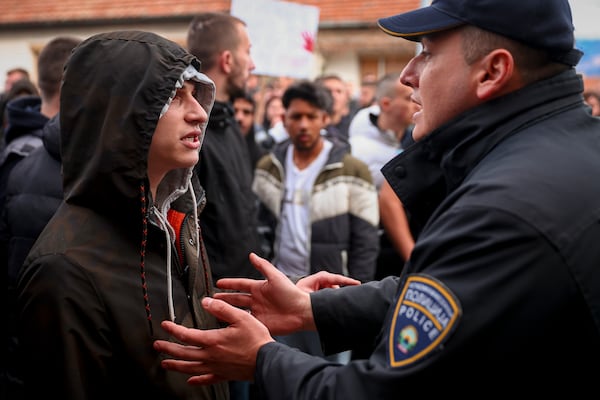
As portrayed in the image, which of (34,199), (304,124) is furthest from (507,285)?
(304,124)

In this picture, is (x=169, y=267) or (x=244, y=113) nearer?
(x=169, y=267)

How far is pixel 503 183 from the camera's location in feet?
4.32

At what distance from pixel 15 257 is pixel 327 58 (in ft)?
37.3

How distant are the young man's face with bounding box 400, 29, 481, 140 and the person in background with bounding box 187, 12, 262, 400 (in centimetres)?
172

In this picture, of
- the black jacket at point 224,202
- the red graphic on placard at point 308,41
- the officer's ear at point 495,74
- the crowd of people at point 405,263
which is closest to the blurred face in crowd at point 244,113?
the red graphic on placard at point 308,41

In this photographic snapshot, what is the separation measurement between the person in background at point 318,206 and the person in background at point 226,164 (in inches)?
18.2

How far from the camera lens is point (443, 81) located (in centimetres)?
162

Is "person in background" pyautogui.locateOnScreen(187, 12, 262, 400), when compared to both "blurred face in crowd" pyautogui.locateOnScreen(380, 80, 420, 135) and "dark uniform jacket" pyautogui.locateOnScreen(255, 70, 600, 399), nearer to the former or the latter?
"blurred face in crowd" pyautogui.locateOnScreen(380, 80, 420, 135)

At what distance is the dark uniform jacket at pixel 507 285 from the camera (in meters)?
1.25

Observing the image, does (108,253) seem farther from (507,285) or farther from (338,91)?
(338,91)

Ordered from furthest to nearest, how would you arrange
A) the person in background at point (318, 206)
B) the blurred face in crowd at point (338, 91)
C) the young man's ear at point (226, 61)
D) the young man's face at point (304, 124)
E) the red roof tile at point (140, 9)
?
the red roof tile at point (140, 9) → the blurred face in crowd at point (338, 91) → the young man's face at point (304, 124) → the person in background at point (318, 206) → the young man's ear at point (226, 61)

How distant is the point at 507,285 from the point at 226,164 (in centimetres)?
227

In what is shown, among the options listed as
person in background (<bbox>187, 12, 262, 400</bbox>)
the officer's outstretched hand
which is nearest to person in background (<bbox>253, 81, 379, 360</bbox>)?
person in background (<bbox>187, 12, 262, 400</bbox>)

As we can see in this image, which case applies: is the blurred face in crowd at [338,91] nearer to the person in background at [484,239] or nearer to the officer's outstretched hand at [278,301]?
the officer's outstretched hand at [278,301]
